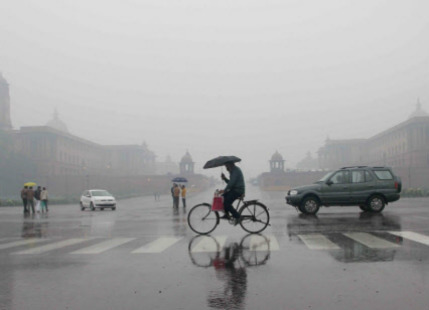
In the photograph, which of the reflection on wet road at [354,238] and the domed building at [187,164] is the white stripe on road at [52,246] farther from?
the domed building at [187,164]

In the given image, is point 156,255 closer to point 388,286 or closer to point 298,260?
point 298,260

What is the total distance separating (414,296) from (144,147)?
147 m

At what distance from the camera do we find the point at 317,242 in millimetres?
9258

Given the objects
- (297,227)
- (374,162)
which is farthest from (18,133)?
(297,227)

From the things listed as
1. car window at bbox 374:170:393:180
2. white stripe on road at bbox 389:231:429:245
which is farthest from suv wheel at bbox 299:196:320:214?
white stripe on road at bbox 389:231:429:245

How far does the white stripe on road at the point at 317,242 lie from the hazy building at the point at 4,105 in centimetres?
10572

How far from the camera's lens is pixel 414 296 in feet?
16.4

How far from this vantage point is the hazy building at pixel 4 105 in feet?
343

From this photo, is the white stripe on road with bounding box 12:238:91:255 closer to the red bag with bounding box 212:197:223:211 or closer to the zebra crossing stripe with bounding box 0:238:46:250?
the zebra crossing stripe with bounding box 0:238:46:250

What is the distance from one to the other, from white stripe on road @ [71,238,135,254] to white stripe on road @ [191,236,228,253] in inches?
69.2

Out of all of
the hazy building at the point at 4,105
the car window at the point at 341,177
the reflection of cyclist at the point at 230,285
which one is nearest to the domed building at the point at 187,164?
the hazy building at the point at 4,105

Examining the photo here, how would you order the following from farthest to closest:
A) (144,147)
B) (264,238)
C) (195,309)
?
1. (144,147)
2. (264,238)
3. (195,309)

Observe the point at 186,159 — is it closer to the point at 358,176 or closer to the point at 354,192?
the point at 358,176

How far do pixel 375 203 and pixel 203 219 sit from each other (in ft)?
28.9
